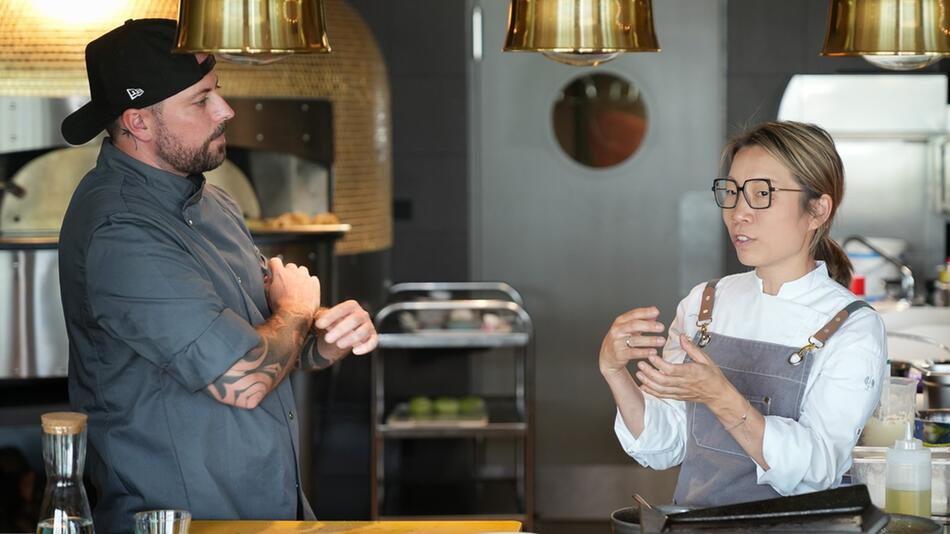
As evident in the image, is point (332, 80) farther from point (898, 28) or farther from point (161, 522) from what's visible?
point (161, 522)

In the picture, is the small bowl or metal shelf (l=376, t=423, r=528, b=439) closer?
the small bowl

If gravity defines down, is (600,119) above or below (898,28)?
below

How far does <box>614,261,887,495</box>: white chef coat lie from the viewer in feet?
7.44

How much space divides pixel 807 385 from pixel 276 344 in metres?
1.07

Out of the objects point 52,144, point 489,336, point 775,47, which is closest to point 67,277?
point 489,336

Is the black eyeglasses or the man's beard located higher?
the man's beard

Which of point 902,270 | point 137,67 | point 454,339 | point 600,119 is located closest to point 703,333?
point 137,67

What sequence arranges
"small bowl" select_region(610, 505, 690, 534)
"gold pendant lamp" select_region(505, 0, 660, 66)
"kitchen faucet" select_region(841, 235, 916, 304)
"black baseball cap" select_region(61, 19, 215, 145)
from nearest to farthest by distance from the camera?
"small bowl" select_region(610, 505, 690, 534) < "gold pendant lamp" select_region(505, 0, 660, 66) < "black baseball cap" select_region(61, 19, 215, 145) < "kitchen faucet" select_region(841, 235, 916, 304)

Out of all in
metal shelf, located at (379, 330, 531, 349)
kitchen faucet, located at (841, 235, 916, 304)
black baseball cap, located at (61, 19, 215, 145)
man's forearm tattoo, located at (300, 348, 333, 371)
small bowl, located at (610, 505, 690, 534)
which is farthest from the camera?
kitchen faucet, located at (841, 235, 916, 304)

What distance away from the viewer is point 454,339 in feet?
17.8

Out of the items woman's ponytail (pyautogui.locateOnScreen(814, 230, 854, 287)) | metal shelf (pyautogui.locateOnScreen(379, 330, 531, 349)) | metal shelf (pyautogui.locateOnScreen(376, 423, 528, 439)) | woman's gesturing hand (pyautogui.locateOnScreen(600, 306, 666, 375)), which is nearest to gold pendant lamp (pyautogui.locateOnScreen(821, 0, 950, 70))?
woman's ponytail (pyautogui.locateOnScreen(814, 230, 854, 287))

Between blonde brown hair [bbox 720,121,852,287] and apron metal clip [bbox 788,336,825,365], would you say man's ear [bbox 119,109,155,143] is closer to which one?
blonde brown hair [bbox 720,121,852,287]

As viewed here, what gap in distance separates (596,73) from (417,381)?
1847 millimetres

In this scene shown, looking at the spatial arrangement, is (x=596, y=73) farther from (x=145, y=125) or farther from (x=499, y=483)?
(x=145, y=125)
